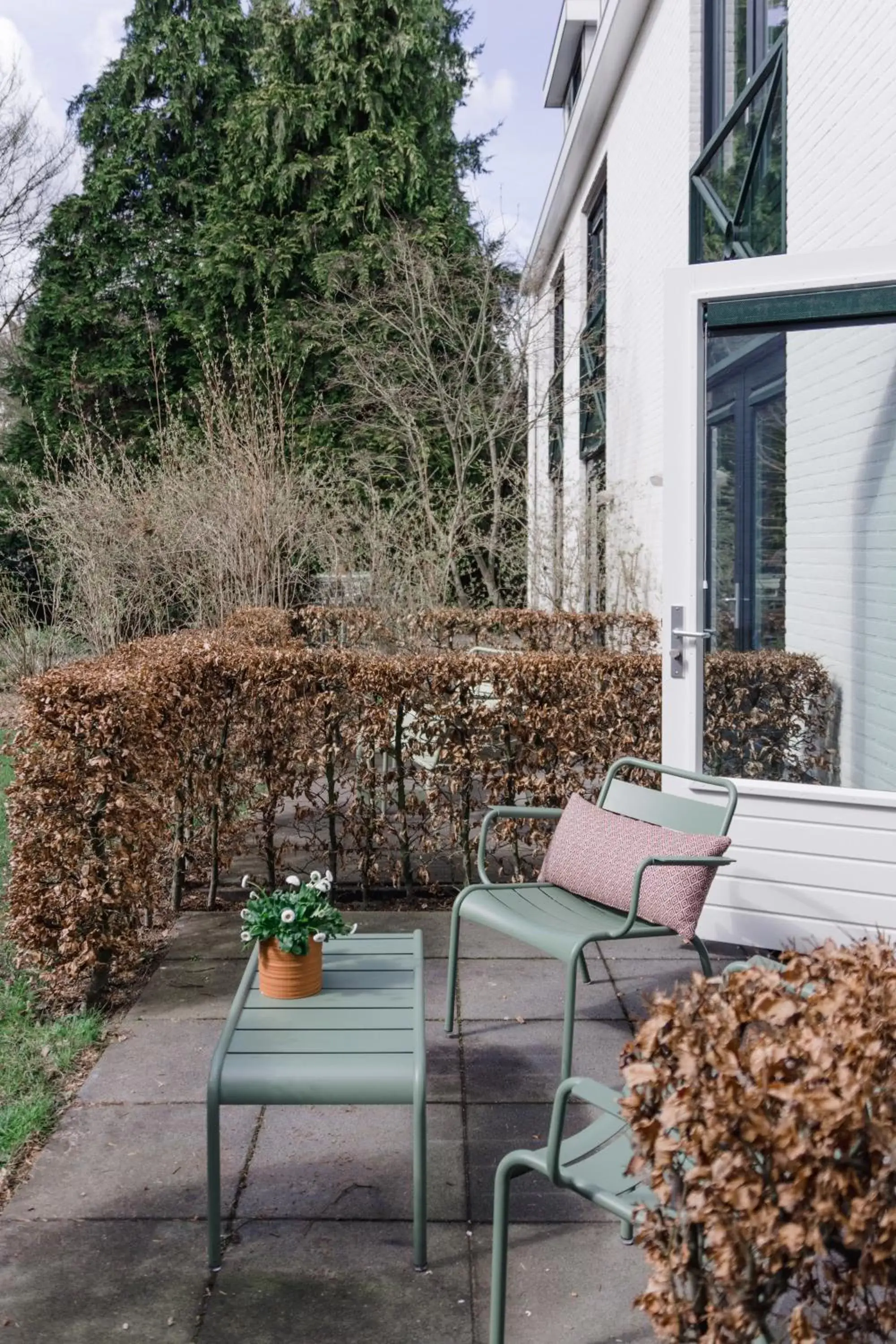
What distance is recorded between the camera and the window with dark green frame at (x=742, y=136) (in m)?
7.21

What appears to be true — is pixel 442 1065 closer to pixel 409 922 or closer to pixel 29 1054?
pixel 29 1054

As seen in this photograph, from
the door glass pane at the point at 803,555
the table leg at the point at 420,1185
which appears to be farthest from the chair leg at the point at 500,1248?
the door glass pane at the point at 803,555

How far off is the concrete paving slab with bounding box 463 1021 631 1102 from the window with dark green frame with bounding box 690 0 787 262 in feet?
16.5

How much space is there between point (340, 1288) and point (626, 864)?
1.68 metres

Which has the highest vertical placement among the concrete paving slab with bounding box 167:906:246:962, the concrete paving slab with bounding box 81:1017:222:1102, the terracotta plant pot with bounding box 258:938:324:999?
the terracotta plant pot with bounding box 258:938:324:999

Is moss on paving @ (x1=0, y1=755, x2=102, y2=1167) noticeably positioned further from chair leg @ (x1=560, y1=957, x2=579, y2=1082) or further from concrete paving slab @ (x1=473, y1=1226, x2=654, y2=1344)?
chair leg @ (x1=560, y1=957, x2=579, y2=1082)

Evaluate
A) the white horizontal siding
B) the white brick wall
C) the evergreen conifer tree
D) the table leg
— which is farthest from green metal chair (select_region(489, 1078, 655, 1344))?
A: the evergreen conifer tree

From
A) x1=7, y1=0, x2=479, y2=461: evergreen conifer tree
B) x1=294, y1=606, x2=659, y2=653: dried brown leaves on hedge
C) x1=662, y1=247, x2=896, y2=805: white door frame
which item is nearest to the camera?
x1=662, y1=247, x2=896, y2=805: white door frame

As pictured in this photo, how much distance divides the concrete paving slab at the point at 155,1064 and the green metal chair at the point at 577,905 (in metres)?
0.77

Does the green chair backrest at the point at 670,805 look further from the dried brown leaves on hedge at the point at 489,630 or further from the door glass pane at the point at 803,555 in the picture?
the dried brown leaves on hedge at the point at 489,630

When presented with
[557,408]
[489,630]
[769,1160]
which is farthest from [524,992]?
[557,408]

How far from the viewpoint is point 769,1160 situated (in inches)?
55.3

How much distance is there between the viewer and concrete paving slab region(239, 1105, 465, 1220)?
9.20 ft

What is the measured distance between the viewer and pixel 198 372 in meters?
20.3
